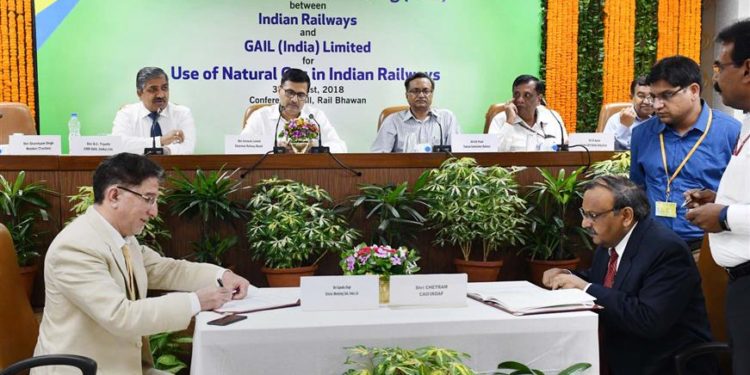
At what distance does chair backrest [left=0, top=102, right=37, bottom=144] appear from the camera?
15.9 ft

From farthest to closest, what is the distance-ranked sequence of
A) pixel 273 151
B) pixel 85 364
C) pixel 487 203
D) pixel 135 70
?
1. pixel 135 70
2. pixel 273 151
3. pixel 487 203
4. pixel 85 364

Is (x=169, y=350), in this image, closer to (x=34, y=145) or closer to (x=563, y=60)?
(x=34, y=145)

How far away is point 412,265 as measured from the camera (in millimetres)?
2154

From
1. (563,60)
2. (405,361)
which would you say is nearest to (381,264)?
(405,361)

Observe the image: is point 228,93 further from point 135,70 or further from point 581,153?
point 581,153

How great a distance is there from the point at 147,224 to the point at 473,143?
1.66m

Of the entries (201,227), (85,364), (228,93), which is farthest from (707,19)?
(85,364)

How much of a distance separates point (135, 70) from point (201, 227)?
Result: 3.25 metres

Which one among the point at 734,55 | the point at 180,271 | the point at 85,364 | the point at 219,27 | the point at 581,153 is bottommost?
the point at 85,364

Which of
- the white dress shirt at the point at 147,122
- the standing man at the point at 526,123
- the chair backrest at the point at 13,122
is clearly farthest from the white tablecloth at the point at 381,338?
the chair backrest at the point at 13,122

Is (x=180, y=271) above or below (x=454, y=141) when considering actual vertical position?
below

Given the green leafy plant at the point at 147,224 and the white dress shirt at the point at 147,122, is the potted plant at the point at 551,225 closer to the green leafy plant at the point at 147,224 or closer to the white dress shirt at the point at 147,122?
the green leafy plant at the point at 147,224

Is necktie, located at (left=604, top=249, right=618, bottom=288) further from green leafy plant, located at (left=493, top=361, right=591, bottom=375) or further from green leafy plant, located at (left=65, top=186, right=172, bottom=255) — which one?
green leafy plant, located at (left=65, top=186, right=172, bottom=255)

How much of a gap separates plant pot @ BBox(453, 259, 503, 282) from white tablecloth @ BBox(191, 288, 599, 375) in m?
1.19
